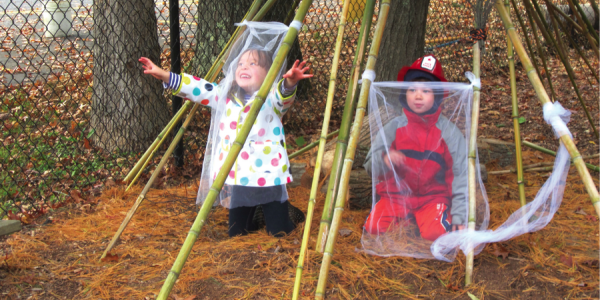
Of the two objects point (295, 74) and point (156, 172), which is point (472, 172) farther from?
point (156, 172)

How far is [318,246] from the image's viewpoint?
2.01 meters

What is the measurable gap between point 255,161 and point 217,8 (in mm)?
2337

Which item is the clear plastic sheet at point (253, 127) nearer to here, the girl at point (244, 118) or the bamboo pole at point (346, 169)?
the girl at point (244, 118)

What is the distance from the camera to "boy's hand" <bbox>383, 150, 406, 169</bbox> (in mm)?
2111

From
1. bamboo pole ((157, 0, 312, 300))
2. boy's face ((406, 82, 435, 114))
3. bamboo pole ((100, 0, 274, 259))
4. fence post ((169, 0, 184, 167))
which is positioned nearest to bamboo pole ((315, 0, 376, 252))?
boy's face ((406, 82, 435, 114))

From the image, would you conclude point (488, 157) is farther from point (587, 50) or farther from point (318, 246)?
point (587, 50)

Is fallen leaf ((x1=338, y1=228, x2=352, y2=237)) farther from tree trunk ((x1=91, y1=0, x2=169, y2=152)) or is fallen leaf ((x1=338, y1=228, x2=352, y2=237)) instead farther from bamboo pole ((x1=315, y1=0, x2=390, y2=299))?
tree trunk ((x1=91, y1=0, x2=169, y2=152))

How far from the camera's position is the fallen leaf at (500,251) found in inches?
82.2

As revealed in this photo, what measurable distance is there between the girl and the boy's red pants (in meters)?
0.54

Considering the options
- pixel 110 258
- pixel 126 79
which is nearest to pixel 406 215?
pixel 110 258

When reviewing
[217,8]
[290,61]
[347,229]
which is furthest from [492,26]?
[347,229]

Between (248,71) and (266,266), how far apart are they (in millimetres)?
1022

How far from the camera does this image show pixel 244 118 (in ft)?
7.93

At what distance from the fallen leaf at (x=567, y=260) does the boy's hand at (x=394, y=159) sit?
87 cm
